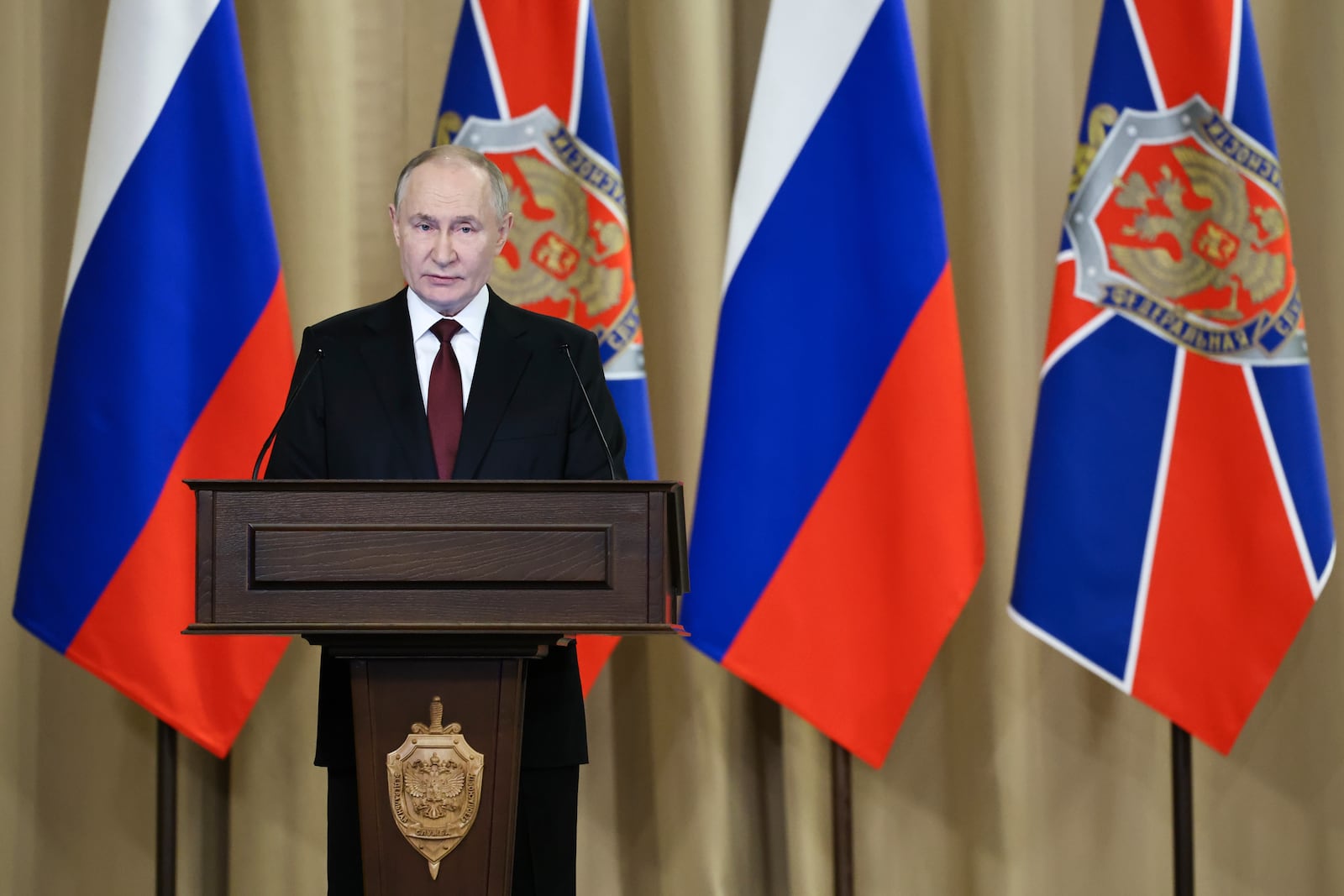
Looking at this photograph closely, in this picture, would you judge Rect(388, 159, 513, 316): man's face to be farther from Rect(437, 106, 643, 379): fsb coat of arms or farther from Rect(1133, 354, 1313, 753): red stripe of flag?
Rect(1133, 354, 1313, 753): red stripe of flag

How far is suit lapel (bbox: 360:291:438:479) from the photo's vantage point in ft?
5.74

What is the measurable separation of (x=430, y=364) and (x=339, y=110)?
1.85 meters

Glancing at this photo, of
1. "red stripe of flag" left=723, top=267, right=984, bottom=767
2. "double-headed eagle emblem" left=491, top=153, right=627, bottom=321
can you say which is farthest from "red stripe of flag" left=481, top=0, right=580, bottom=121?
"red stripe of flag" left=723, top=267, right=984, bottom=767

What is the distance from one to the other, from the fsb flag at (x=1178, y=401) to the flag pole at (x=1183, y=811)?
0.27ft

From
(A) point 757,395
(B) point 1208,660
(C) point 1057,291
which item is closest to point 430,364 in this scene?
(A) point 757,395

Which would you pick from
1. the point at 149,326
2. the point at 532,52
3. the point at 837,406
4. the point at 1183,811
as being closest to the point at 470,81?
the point at 532,52

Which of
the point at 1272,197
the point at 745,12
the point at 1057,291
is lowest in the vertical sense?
the point at 1057,291

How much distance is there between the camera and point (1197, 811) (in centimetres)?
347

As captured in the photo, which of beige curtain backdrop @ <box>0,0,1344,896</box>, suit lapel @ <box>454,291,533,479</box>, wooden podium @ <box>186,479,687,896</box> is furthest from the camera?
beige curtain backdrop @ <box>0,0,1344,896</box>

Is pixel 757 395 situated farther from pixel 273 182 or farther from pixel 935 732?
pixel 273 182

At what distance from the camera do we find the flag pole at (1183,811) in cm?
296

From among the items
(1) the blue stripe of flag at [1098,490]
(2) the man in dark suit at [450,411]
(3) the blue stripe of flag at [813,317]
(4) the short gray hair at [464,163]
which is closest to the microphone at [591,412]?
(2) the man in dark suit at [450,411]

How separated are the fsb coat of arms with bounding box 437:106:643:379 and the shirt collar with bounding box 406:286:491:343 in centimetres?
129

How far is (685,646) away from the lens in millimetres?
3475
